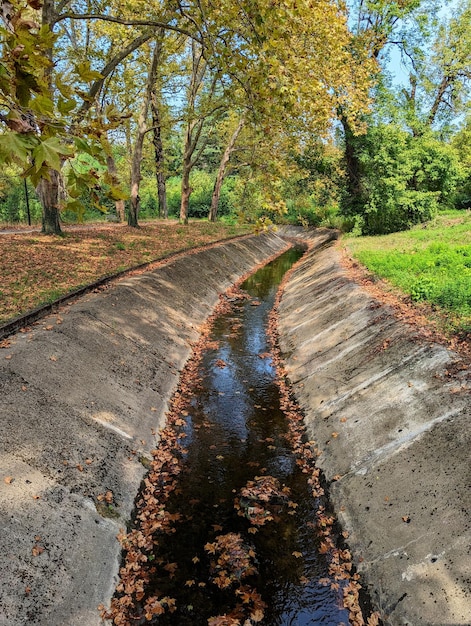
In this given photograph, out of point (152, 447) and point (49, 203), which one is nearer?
point (152, 447)

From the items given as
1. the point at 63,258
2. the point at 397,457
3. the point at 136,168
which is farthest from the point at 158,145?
the point at 397,457

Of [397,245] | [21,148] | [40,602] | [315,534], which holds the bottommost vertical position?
[315,534]

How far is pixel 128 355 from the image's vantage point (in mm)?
11094

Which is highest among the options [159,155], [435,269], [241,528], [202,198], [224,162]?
[159,155]

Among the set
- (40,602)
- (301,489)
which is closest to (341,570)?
(301,489)

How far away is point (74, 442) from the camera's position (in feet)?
24.1

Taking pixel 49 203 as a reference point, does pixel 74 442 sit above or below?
below

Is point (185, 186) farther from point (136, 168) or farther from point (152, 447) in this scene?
point (152, 447)

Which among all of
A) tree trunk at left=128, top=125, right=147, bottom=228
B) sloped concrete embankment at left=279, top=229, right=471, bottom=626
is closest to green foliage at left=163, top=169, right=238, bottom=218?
tree trunk at left=128, top=125, right=147, bottom=228

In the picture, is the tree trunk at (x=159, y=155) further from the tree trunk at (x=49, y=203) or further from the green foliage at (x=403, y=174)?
the green foliage at (x=403, y=174)

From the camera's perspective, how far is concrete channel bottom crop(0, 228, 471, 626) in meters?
5.36

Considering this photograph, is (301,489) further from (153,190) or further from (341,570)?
(153,190)

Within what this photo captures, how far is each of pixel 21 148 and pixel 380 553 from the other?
6539mm

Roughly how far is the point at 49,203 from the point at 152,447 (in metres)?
14.5
